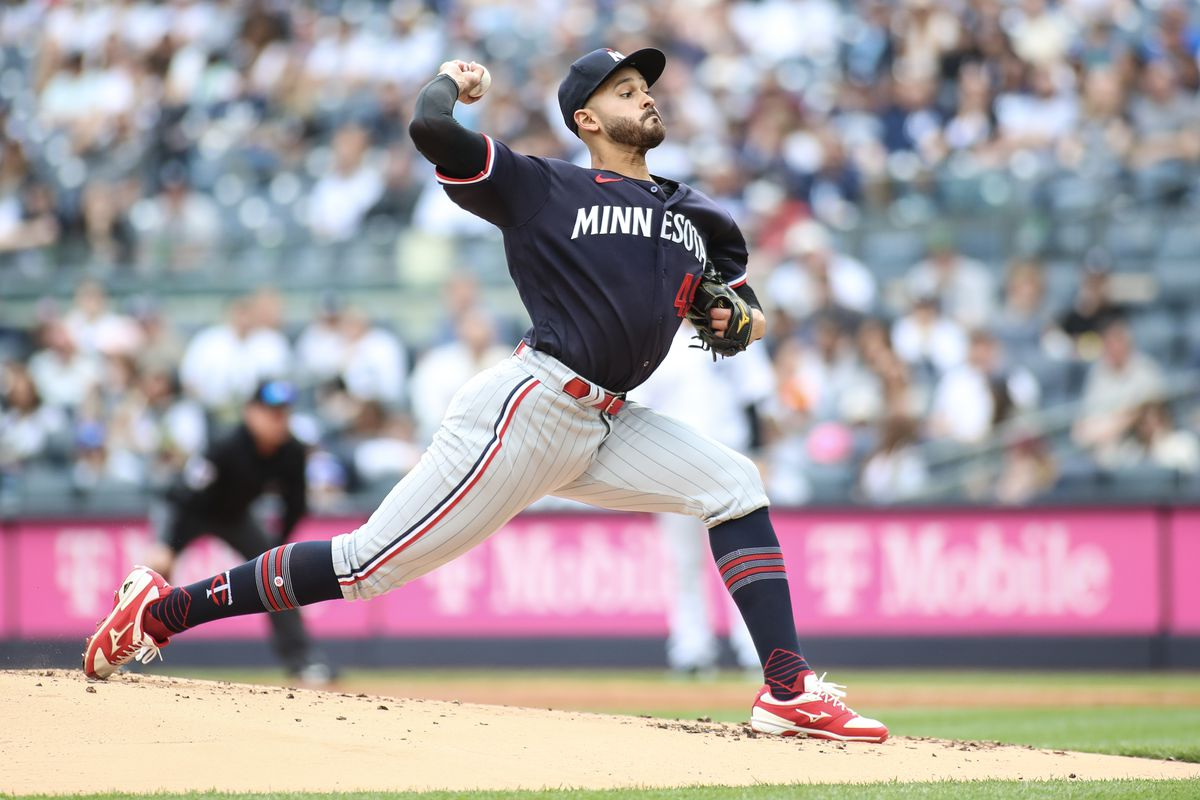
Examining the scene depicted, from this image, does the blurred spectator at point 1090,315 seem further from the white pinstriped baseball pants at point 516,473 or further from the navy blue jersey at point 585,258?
the navy blue jersey at point 585,258

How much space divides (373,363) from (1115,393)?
552 centimetres

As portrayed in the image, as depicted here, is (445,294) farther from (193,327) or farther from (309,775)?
(309,775)

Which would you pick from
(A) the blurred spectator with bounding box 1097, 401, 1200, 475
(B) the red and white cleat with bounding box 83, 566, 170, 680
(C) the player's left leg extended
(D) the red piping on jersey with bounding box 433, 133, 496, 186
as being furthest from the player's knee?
(A) the blurred spectator with bounding box 1097, 401, 1200, 475

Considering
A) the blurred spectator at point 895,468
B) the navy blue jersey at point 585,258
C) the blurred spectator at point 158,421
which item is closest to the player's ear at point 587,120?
the navy blue jersey at point 585,258

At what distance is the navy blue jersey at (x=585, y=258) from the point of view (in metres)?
4.93

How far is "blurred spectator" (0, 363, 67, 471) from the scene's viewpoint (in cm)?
1333

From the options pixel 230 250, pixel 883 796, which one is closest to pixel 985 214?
pixel 230 250

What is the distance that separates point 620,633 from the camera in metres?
11.2

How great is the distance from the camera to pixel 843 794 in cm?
422

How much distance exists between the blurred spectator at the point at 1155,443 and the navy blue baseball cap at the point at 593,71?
6.54 m

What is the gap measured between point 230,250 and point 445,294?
2.46 meters

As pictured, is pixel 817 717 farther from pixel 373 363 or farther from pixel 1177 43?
pixel 1177 43

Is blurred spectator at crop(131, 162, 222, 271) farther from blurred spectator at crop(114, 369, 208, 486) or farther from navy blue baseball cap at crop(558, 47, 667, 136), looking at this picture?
navy blue baseball cap at crop(558, 47, 667, 136)

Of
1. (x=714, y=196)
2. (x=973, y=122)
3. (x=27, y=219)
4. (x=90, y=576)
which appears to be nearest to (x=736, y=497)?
(x=90, y=576)
